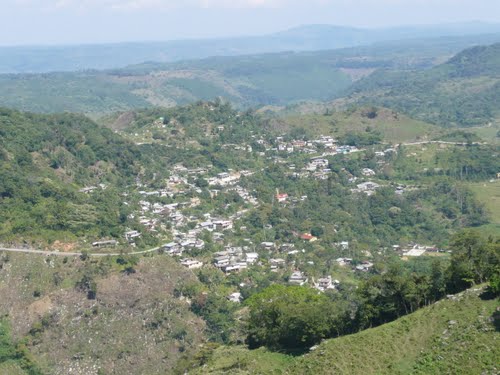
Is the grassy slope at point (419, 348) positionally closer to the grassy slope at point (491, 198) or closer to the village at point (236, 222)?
the village at point (236, 222)

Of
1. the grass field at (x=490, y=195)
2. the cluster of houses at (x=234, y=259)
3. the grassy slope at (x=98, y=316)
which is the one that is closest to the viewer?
the grassy slope at (x=98, y=316)

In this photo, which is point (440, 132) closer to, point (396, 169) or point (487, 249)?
point (396, 169)

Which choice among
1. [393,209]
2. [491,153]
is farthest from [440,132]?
[393,209]

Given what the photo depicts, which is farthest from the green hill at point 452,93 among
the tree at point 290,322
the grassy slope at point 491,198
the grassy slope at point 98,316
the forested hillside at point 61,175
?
the tree at point 290,322

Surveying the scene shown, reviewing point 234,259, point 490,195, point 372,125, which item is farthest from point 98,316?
point 372,125

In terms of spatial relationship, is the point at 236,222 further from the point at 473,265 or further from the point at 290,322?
the point at 473,265

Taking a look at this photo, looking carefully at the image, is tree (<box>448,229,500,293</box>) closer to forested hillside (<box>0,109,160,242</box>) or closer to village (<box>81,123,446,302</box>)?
village (<box>81,123,446,302</box>)

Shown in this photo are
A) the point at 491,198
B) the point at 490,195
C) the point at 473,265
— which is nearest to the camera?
the point at 473,265
